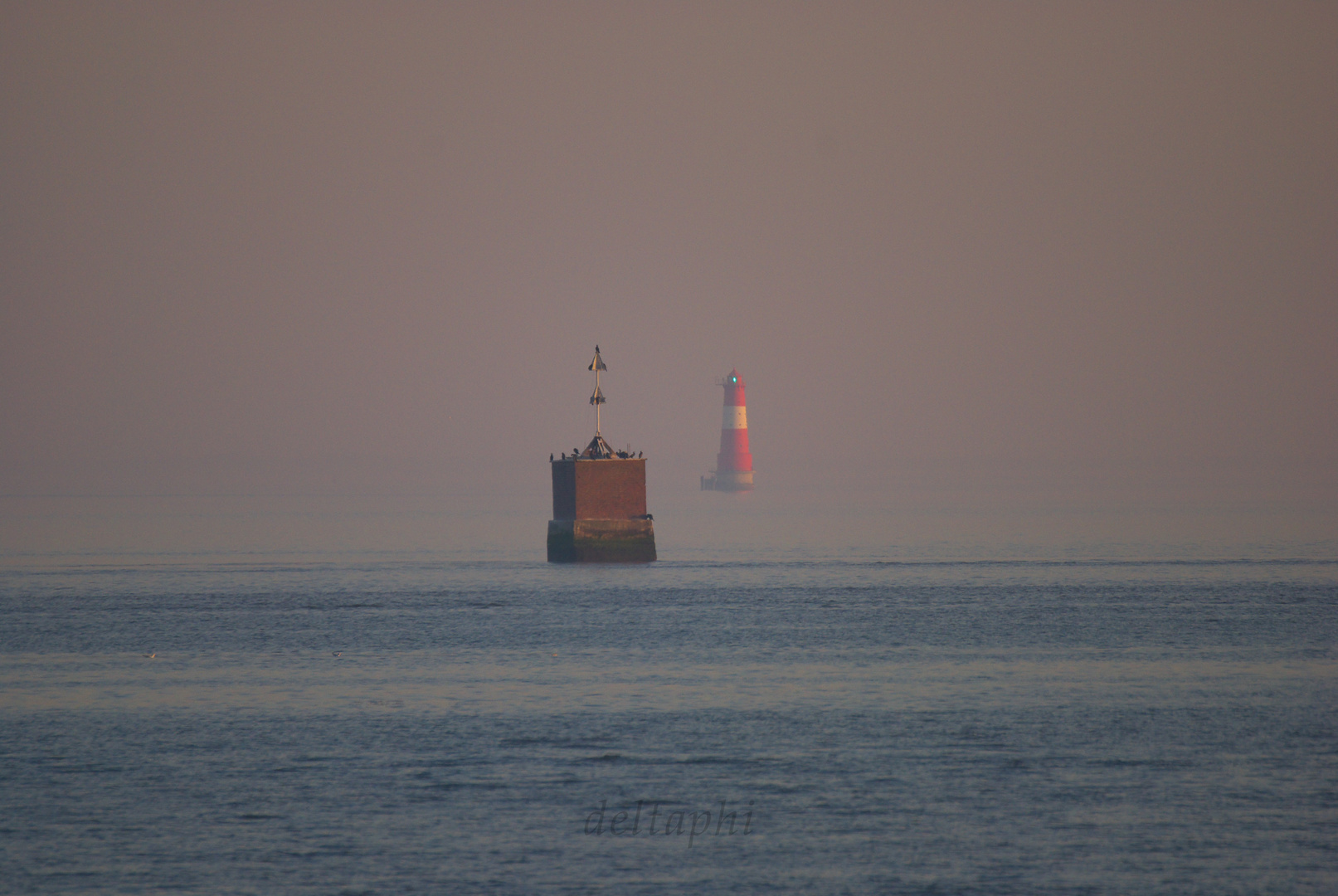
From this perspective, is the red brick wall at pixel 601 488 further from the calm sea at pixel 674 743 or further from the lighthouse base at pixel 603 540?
the calm sea at pixel 674 743

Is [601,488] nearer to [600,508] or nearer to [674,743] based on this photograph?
[600,508]

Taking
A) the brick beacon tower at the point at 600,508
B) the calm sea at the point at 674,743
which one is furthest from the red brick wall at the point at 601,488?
the calm sea at the point at 674,743

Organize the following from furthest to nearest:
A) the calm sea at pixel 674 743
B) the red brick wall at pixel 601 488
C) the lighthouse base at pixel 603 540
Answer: the lighthouse base at pixel 603 540 < the red brick wall at pixel 601 488 < the calm sea at pixel 674 743

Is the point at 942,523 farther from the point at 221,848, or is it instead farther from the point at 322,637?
the point at 221,848

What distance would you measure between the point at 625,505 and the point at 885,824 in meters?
45.9

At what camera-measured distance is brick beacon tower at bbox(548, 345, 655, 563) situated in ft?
217

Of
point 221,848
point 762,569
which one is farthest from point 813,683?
point 762,569

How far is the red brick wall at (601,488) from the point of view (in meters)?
66.0

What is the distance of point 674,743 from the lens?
1110 inches

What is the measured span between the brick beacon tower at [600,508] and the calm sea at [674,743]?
6.70 metres

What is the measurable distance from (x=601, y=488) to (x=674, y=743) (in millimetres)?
38679

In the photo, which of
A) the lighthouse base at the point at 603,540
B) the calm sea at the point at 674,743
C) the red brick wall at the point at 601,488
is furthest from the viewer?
the lighthouse base at the point at 603,540

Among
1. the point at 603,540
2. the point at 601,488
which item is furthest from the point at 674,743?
the point at 603,540

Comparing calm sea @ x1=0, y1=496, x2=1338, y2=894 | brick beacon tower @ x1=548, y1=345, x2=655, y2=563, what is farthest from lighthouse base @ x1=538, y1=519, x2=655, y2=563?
calm sea @ x1=0, y1=496, x2=1338, y2=894
